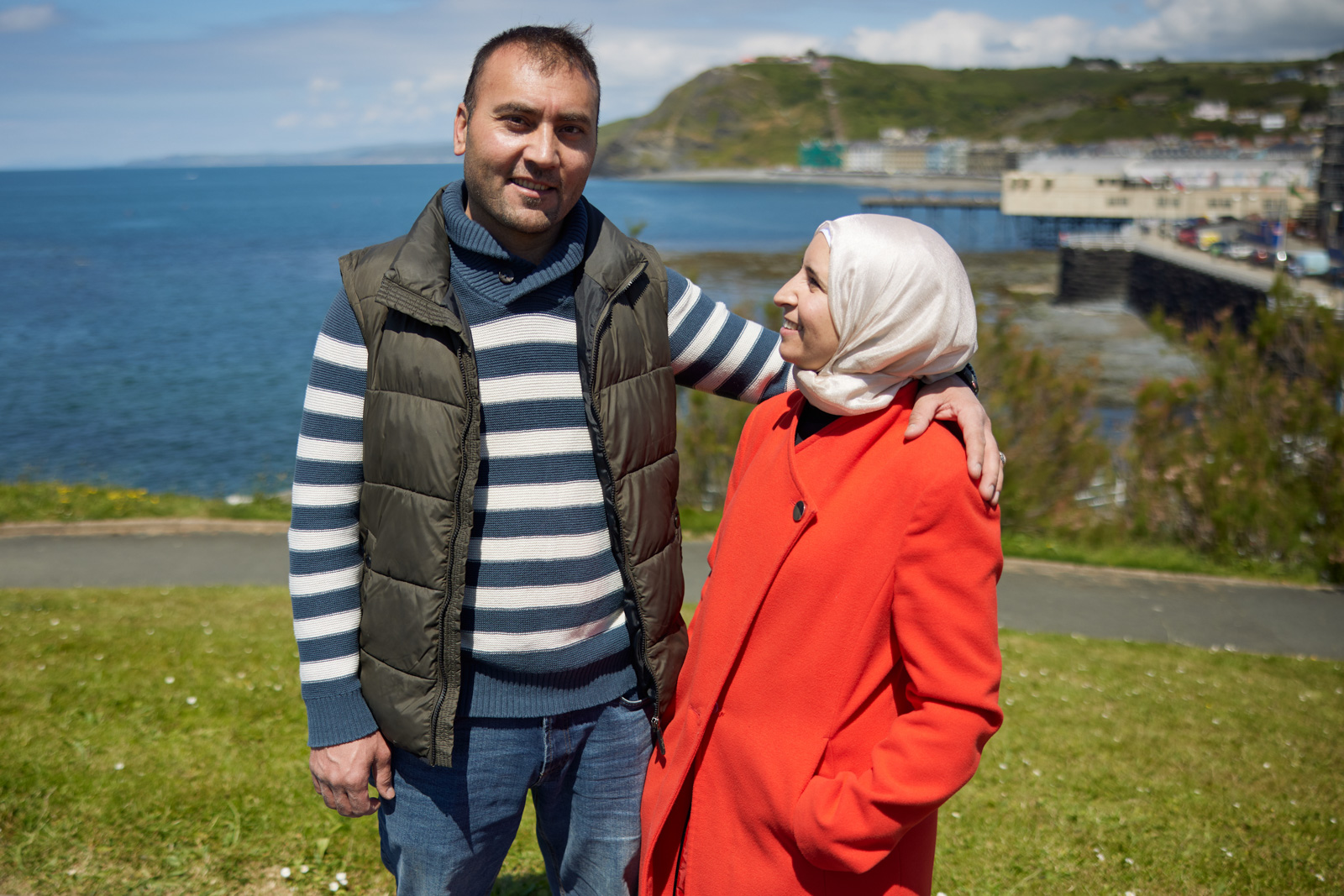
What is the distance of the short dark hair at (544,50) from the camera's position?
2166 mm

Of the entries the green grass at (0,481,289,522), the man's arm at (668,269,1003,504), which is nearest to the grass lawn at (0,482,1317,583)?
the green grass at (0,481,289,522)

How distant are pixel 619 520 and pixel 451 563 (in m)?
0.39

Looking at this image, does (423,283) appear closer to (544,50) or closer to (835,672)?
(544,50)

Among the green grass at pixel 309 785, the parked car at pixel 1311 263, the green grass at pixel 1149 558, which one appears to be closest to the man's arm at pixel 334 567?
the green grass at pixel 309 785

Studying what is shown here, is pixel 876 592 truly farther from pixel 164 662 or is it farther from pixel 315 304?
pixel 315 304

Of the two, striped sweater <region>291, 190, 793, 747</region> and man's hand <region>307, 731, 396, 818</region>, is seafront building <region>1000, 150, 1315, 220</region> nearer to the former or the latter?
striped sweater <region>291, 190, 793, 747</region>

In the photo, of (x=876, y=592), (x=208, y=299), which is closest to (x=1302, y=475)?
(x=876, y=592)

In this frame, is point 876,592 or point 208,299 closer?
point 876,592

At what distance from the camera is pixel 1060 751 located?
17.5 ft

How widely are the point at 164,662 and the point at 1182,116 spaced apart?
661 feet

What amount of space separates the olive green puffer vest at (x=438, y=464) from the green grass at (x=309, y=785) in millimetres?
2059

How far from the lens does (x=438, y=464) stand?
2.10 metres

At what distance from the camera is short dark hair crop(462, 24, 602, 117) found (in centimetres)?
217

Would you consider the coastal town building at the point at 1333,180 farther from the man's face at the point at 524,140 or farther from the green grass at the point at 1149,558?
the man's face at the point at 524,140
